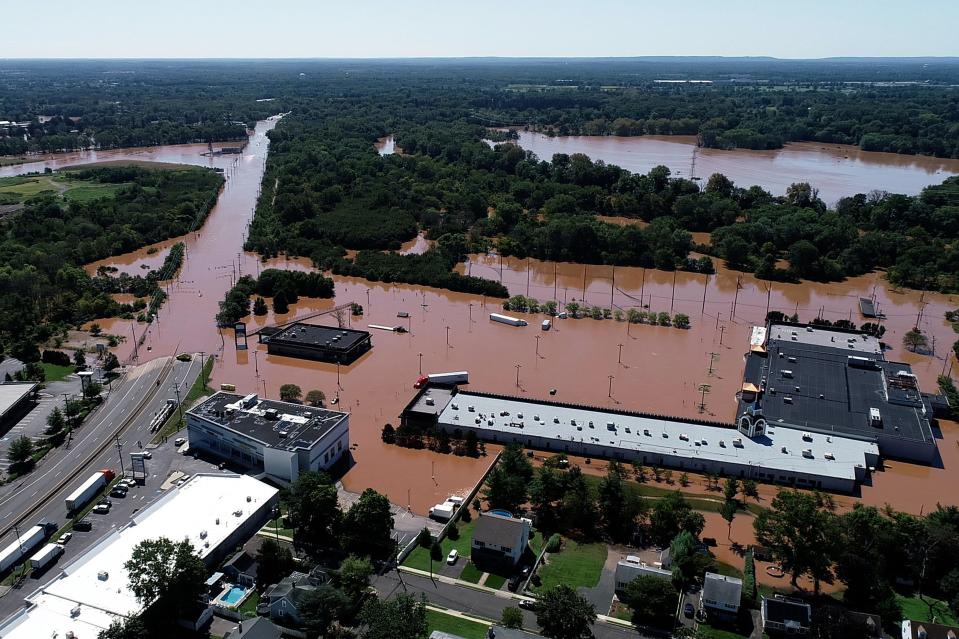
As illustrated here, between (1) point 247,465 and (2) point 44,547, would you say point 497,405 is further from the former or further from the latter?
(2) point 44,547

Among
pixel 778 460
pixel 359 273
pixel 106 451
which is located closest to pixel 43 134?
pixel 359 273

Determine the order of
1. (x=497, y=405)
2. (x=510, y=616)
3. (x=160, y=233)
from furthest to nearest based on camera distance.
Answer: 1. (x=160, y=233)
2. (x=497, y=405)
3. (x=510, y=616)

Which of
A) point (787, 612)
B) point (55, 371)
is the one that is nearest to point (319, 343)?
point (55, 371)

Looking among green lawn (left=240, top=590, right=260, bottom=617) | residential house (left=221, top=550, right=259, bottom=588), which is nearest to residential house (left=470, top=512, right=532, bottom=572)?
green lawn (left=240, top=590, right=260, bottom=617)

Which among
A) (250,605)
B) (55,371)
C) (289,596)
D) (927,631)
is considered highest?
(927,631)

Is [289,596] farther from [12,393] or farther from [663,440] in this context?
[12,393]

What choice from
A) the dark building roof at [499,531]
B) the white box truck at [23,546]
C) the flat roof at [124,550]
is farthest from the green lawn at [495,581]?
the white box truck at [23,546]

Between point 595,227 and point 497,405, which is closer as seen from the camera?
point 497,405
